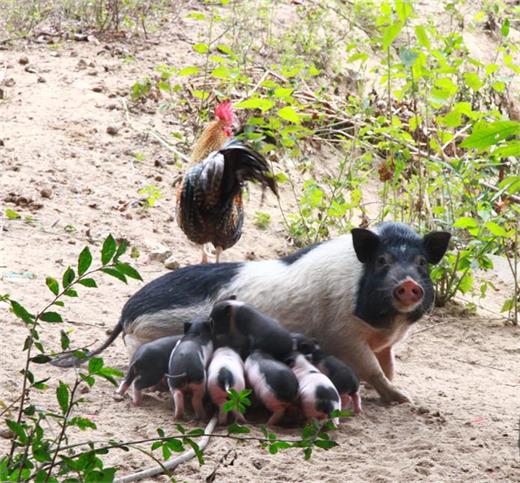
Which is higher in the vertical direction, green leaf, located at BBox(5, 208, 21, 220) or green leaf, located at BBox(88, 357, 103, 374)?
green leaf, located at BBox(88, 357, 103, 374)

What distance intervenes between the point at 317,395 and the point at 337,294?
29.9 inches

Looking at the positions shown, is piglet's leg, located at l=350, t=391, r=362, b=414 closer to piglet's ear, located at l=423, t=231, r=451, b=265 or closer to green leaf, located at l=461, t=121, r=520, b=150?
piglet's ear, located at l=423, t=231, r=451, b=265

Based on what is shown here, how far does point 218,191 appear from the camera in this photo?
22.5 feet

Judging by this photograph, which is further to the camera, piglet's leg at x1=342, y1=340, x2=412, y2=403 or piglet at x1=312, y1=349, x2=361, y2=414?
piglet's leg at x1=342, y1=340, x2=412, y2=403

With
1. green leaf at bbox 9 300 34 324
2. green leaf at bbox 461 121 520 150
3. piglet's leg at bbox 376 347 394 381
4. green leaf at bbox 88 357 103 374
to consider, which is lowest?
piglet's leg at bbox 376 347 394 381

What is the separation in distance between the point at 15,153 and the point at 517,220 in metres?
4.38

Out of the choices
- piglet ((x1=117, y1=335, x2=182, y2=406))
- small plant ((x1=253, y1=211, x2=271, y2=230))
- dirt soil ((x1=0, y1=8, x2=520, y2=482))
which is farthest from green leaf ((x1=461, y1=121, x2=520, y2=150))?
small plant ((x1=253, y1=211, x2=271, y2=230))

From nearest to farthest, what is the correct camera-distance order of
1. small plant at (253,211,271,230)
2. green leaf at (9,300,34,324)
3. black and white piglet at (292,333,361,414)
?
green leaf at (9,300,34,324)
black and white piglet at (292,333,361,414)
small plant at (253,211,271,230)

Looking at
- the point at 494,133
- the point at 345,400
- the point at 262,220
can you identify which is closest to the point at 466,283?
the point at 262,220

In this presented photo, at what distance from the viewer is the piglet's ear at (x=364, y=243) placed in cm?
449

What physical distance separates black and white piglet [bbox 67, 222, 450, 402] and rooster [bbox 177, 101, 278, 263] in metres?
1.86

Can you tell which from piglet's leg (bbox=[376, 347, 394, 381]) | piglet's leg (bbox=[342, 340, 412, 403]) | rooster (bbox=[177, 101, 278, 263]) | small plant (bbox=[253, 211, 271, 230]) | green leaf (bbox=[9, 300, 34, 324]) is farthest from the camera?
small plant (bbox=[253, 211, 271, 230])

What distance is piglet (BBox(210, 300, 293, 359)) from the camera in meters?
4.26

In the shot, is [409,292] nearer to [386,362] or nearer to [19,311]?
[386,362]
